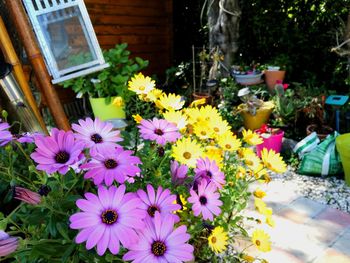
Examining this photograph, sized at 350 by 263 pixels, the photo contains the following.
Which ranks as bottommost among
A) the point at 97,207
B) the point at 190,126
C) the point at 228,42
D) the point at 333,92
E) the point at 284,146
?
the point at 284,146

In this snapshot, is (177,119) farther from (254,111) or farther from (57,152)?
(254,111)

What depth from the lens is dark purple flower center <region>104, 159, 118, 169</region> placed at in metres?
0.64

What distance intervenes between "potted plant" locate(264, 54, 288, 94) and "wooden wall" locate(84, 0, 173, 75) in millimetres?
2054

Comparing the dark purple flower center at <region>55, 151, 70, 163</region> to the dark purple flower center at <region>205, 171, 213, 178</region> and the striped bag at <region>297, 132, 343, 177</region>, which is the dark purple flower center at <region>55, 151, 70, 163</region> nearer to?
Answer: the dark purple flower center at <region>205, 171, 213, 178</region>

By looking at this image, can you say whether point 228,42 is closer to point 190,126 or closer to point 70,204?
point 190,126

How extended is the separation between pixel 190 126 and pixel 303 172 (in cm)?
195

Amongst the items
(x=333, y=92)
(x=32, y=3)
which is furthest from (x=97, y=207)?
(x=333, y=92)

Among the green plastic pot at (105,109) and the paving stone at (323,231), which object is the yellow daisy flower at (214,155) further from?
the green plastic pot at (105,109)

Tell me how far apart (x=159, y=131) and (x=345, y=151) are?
2.06 meters

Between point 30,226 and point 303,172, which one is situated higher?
point 30,226

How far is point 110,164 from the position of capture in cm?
64

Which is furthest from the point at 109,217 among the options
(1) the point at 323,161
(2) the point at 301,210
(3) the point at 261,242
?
(1) the point at 323,161

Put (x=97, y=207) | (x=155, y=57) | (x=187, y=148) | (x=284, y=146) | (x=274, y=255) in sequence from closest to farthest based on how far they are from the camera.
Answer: (x=97, y=207) → (x=187, y=148) → (x=274, y=255) → (x=284, y=146) → (x=155, y=57)

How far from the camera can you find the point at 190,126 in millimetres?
1062
